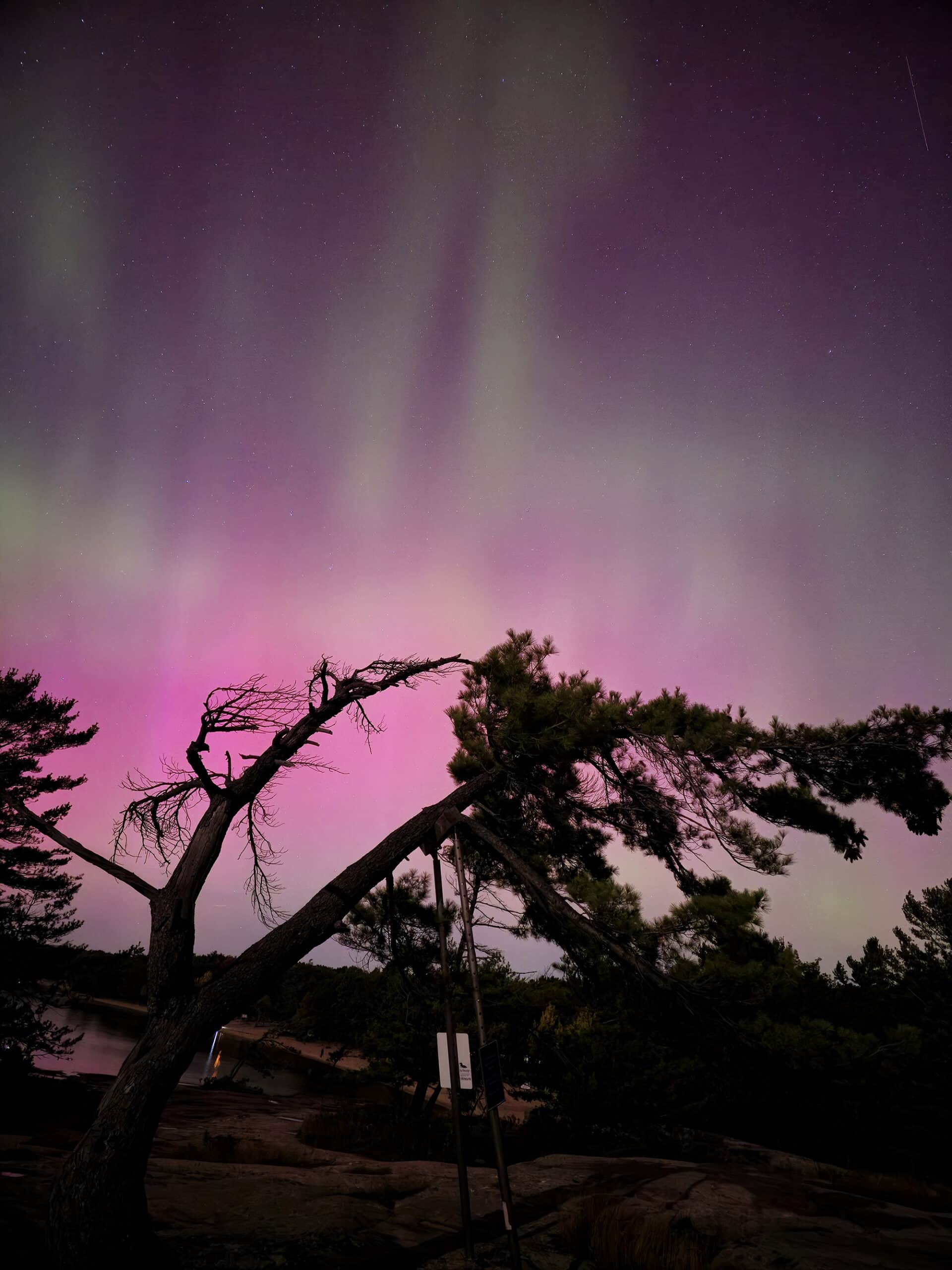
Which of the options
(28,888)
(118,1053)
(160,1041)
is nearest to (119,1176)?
(160,1041)

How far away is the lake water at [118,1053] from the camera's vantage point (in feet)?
89.9

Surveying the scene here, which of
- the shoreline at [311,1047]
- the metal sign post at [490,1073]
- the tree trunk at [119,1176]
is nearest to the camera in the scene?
the tree trunk at [119,1176]

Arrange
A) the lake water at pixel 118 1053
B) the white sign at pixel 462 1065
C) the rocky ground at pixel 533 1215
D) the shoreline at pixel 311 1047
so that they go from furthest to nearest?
the lake water at pixel 118 1053 → the shoreline at pixel 311 1047 → the white sign at pixel 462 1065 → the rocky ground at pixel 533 1215

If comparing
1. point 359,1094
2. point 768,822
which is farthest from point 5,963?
point 768,822

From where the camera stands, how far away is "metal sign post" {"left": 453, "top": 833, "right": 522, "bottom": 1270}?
5820 millimetres

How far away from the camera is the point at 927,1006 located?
19.6m

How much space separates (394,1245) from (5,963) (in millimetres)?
19828

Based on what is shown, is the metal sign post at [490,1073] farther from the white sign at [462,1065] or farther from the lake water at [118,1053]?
the lake water at [118,1053]

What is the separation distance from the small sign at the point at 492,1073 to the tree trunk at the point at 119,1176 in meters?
2.85

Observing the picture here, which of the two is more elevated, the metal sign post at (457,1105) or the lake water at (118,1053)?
the metal sign post at (457,1105)

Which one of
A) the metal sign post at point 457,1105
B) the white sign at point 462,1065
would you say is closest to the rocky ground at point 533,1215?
the metal sign post at point 457,1105

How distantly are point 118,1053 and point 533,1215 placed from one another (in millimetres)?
35176

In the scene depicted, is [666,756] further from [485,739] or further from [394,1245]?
[394,1245]

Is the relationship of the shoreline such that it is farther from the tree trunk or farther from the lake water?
the lake water
